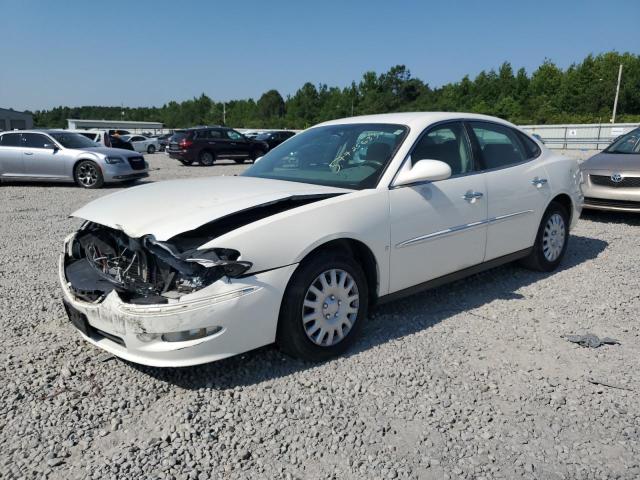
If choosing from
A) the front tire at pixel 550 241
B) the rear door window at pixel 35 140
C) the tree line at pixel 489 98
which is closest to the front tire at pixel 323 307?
the front tire at pixel 550 241

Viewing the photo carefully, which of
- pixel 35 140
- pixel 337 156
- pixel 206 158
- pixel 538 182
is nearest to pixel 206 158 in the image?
pixel 206 158

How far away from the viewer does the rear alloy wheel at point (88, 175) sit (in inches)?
503

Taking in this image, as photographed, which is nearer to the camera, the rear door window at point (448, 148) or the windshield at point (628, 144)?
the rear door window at point (448, 148)

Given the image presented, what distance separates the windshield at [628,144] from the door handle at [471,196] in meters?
5.71

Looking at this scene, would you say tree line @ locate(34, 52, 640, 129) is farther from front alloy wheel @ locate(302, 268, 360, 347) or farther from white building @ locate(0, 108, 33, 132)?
front alloy wheel @ locate(302, 268, 360, 347)

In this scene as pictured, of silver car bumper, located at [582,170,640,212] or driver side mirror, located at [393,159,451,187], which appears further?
silver car bumper, located at [582,170,640,212]

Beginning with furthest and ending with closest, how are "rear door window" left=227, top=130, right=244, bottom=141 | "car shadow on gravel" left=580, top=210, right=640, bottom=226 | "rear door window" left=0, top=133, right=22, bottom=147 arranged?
1. "rear door window" left=227, top=130, right=244, bottom=141
2. "rear door window" left=0, top=133, right=22, bottom=147
3. "car shadow on gravel" left=580, top=210, right=640, bottom=226

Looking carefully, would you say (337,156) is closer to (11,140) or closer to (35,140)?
(35,140)

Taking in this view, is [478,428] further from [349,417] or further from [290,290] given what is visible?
[290,290]

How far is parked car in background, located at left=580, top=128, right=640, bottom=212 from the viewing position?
757 centimetres

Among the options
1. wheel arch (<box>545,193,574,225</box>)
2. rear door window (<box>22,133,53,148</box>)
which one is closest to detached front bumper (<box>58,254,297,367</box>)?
wheel arch (<box>545,193,574,225</box>)

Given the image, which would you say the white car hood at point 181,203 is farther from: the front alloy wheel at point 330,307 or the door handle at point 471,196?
the door handle at point 471,196

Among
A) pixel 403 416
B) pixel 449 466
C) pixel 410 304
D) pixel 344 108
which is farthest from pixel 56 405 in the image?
pixel 344 108

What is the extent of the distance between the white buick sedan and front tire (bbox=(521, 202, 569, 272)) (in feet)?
1.27
